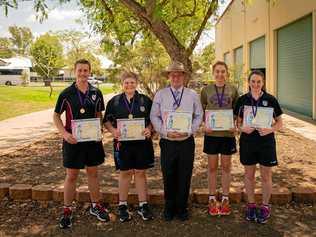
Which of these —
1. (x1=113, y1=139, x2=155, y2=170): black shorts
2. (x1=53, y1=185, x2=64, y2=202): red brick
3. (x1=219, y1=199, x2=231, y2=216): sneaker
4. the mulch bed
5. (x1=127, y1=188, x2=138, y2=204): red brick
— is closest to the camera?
(x1=113, y1=139, x2=155, y2=170): black shorts

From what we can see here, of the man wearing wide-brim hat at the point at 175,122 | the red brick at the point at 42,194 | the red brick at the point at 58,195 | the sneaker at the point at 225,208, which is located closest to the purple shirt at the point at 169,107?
the man wearing wide-brim hat at the point at 175,122

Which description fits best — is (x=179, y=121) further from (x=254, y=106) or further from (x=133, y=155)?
(x=254, y=106)

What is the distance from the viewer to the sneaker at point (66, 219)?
4.91 m

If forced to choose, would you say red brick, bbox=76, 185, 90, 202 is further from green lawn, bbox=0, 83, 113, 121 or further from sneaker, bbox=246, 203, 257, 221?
green lawn, bbox=0, 83, 113, 121

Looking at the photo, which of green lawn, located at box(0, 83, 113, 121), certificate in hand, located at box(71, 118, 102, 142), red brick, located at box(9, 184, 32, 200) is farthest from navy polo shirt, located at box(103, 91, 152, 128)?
green lawn, located at box(0, 83, 113, 121)

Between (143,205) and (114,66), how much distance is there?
28.3 feet

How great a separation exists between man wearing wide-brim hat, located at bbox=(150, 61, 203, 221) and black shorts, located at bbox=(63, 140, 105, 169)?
0.76m

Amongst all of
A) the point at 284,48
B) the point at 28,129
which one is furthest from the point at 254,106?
the point at 284,48

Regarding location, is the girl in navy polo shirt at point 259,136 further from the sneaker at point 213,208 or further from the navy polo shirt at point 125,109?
the navy polo shirt at point 125,109

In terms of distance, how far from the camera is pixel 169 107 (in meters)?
4.80

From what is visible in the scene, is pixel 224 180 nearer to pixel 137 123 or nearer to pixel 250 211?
pixel 250 211

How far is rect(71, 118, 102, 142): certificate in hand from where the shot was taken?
471 cm

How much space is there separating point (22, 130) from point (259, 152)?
396 inches

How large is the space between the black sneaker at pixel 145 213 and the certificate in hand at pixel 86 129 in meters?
1.03
